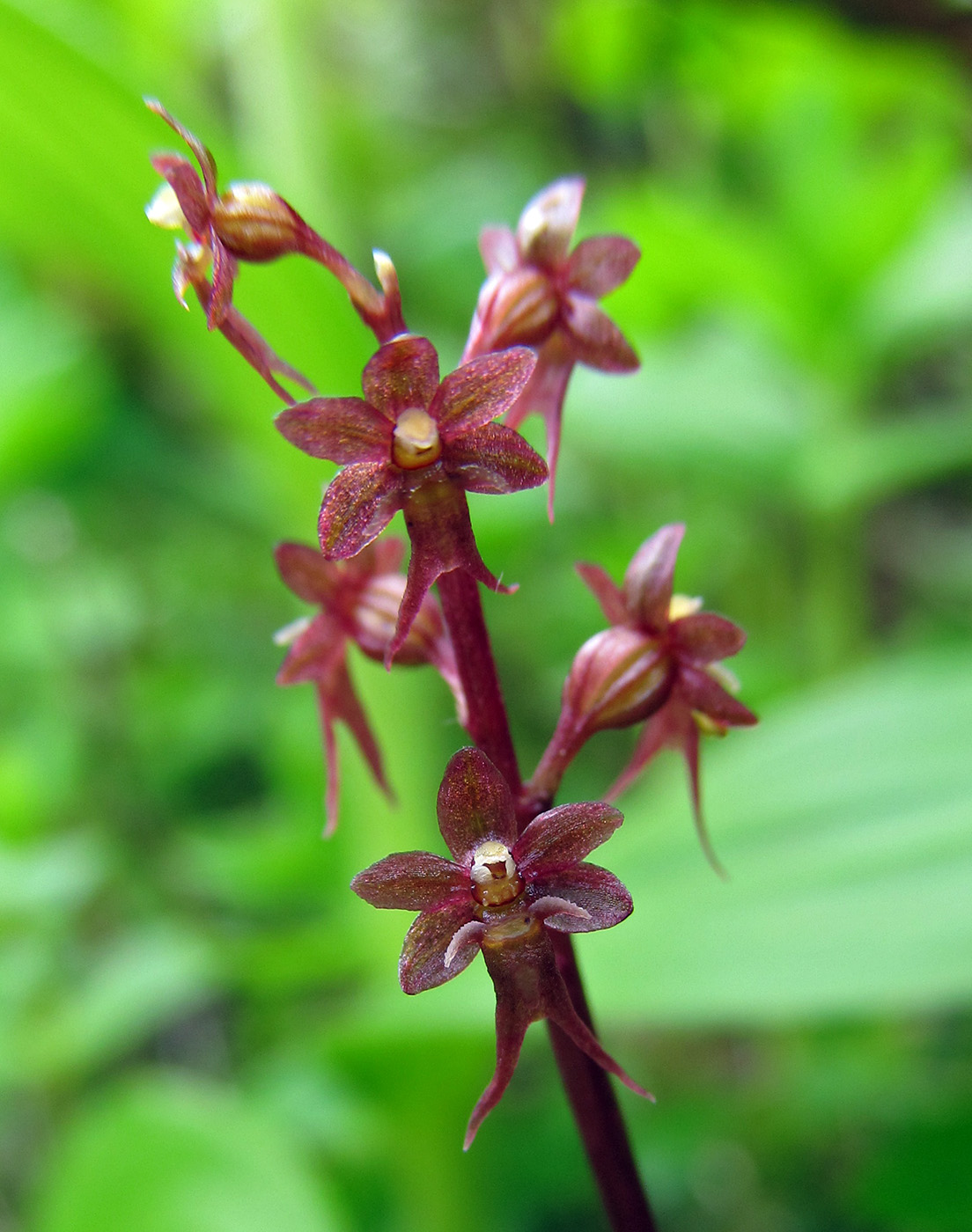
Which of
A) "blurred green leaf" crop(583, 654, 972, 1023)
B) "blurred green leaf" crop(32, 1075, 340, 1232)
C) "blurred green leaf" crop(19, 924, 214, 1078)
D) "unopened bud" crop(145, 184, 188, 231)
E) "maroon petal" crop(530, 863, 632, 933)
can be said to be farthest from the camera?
"blurred green leaf" crop(19, 924, 214, 1078)

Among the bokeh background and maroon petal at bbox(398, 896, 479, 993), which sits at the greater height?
the bokeh background

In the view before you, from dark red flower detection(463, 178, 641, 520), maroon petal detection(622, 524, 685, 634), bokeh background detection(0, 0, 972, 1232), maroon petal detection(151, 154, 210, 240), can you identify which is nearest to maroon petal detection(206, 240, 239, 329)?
Answer: maroon petal detection(151, 154, 210, 240)

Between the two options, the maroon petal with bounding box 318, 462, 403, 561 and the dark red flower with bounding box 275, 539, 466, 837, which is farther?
the dark red flower with bounding box 275, 539, 466, 837

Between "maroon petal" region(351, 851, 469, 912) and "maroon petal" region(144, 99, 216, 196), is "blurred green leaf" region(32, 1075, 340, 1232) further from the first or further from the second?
"maroon petal" region(144, 99, 216, 196)

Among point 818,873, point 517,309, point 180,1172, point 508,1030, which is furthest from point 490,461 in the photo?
point 180,1172

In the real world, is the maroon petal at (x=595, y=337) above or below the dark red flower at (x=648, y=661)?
above

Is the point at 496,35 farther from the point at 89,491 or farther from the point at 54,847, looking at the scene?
the point at 54,847

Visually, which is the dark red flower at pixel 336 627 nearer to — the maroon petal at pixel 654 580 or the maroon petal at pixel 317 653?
the maroon petal at pixel 317 653

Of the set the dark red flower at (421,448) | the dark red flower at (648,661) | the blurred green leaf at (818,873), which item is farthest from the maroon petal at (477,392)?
the blurred green leaf at (818,873)
